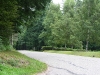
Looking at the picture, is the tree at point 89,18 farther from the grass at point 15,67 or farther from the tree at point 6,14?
the grass at point 15,67

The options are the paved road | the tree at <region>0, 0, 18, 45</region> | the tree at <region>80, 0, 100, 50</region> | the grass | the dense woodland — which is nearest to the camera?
the grass

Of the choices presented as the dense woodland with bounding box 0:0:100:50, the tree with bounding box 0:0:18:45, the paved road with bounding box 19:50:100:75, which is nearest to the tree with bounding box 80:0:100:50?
the dense woodland with bounding box 0:0:100:50

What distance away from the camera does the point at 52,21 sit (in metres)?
49.3

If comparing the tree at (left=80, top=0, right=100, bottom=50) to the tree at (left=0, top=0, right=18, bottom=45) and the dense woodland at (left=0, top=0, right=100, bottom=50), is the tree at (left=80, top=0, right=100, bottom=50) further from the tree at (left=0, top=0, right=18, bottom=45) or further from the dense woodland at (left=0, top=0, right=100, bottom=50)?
the tree at (left=0, top=0, right=18, bottom=45)

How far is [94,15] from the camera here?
3030 centimetres

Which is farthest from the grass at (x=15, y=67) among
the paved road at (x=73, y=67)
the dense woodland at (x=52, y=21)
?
the dense woodland at (x=52, y=21)

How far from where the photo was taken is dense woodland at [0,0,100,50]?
584 inches

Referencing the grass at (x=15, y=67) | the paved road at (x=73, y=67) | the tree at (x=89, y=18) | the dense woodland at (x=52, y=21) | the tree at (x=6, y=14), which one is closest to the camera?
the grass at (x=15, y=67)

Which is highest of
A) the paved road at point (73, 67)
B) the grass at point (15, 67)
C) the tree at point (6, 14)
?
the tree at point (6, 14)

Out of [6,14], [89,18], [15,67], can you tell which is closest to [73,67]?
[15,67]

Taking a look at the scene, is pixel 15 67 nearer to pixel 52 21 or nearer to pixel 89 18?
pixel 89 18

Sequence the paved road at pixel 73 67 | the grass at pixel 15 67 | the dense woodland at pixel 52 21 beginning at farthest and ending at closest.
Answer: the dense woodland at pixel 52 21, the paved road at pixel 73 67, the grass at pixel 15 67

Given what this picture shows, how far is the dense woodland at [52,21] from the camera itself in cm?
1484

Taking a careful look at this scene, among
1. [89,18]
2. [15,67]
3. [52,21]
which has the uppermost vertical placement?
[52,21]
